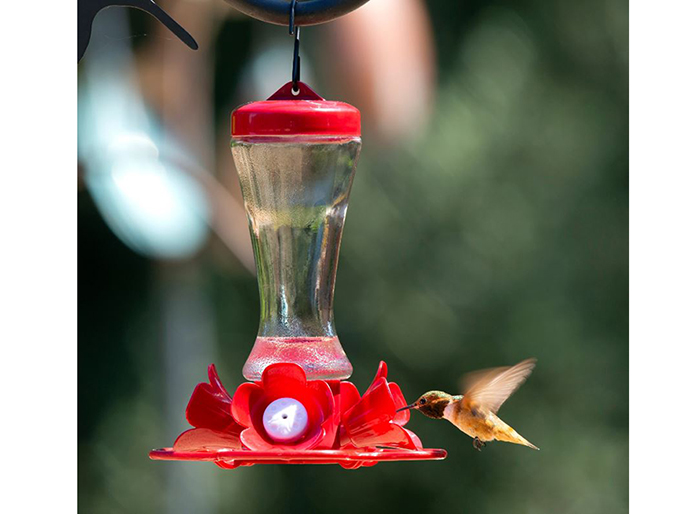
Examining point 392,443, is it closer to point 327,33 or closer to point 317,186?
point 317,186

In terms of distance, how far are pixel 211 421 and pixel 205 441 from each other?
51 millimetres

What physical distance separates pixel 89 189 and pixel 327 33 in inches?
58.4

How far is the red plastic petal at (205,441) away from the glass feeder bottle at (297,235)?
119 mm

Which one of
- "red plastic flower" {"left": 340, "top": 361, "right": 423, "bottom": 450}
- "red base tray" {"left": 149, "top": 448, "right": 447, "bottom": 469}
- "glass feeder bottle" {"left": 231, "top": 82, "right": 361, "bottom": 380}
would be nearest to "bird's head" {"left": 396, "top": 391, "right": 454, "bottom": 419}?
"glass feeder bottle" {"left": 231, "top": 82, "right": 361, "bottom": 380}

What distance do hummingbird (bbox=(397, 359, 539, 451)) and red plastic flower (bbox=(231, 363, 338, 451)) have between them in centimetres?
49

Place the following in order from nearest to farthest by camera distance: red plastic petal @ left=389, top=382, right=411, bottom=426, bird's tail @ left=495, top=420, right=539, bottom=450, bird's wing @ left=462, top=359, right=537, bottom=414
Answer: red plastic petal @ left=389, top=382, right=411, bottom=426
bird's wing @ left=462, top=359, right=537, bottom=414
bird's tail @ left=495, top=420, right=539, bottom=450

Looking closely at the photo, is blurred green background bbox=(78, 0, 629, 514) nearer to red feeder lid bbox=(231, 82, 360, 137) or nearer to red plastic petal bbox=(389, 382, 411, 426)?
red plastic petal bbox=(389, 382, 411, 426)

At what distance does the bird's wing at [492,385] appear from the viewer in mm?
2096

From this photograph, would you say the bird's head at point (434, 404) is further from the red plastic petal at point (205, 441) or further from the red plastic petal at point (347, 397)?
the red plastic petal at point (205, 441)

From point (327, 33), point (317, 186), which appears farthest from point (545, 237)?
point (317, 186)

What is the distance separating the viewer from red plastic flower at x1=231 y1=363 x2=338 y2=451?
163 cm

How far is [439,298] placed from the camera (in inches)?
218

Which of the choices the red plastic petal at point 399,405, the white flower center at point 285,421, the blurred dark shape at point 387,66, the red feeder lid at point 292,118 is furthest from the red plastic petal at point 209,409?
the blurred dark shape at point 387,66

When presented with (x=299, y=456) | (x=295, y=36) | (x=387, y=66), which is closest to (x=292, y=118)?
(x=295, y=36)
